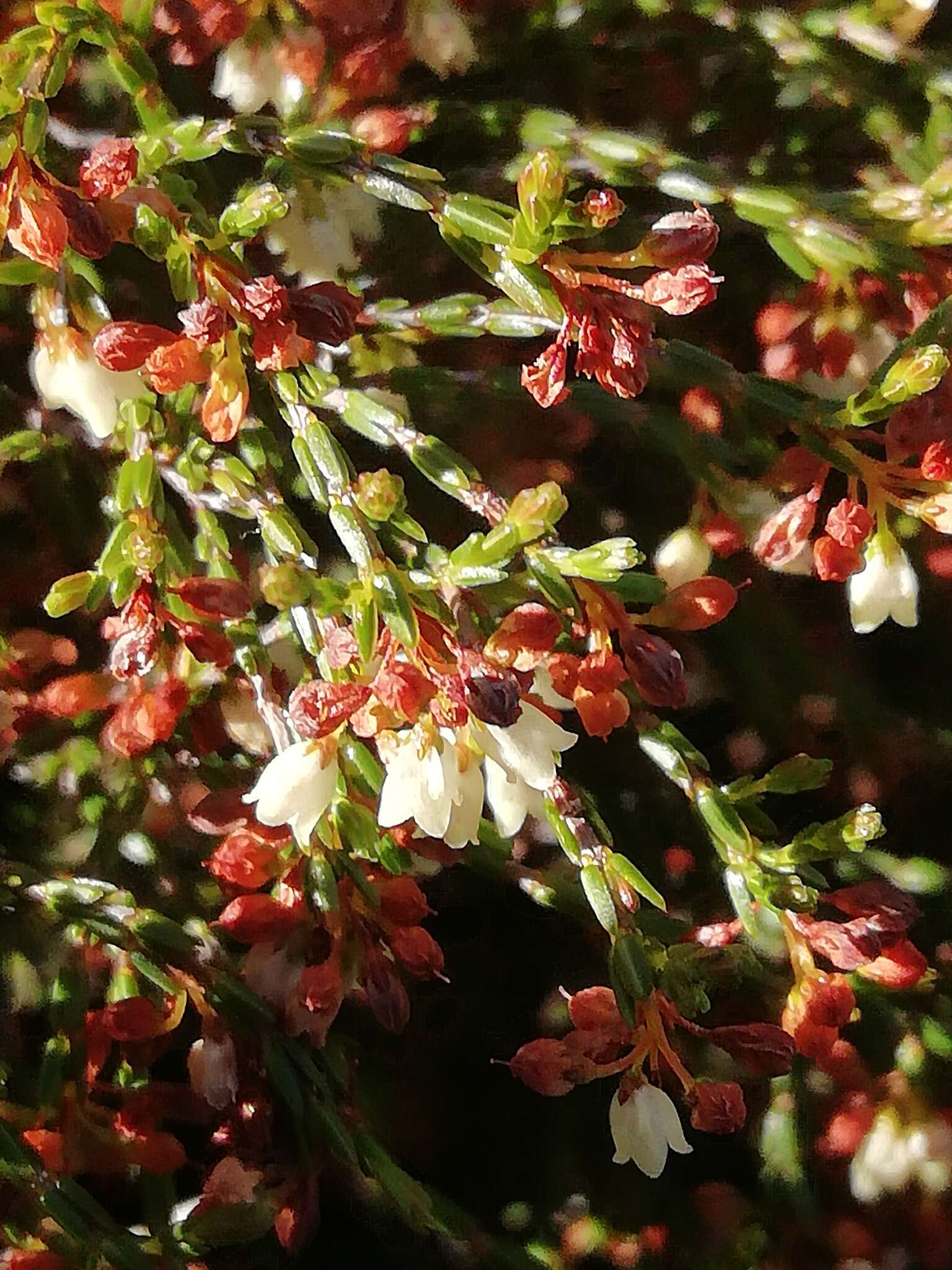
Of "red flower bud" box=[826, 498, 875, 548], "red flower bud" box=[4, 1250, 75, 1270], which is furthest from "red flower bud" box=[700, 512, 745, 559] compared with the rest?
"red flower bud" box=[4, 1250, 75, 1270]

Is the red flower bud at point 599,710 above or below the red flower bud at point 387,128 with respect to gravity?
below

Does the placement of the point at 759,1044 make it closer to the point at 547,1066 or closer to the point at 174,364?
the point at 547,1066

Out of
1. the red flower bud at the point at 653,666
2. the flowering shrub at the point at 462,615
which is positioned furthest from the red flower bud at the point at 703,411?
the red flower bud at the point at 653,666

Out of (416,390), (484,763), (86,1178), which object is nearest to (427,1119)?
(86,1178)

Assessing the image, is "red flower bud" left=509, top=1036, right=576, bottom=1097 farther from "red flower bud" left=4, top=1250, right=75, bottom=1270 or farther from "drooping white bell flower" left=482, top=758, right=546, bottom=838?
"red flower bud" left=4, top=1250, right=75, bottom=1270

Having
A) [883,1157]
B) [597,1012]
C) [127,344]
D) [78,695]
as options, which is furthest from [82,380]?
[883,1157]

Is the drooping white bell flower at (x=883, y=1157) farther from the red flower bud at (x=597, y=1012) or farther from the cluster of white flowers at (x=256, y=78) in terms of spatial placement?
the cluster of white flowers at (x=256, y=78)

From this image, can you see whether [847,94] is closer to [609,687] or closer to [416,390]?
[416,390]
